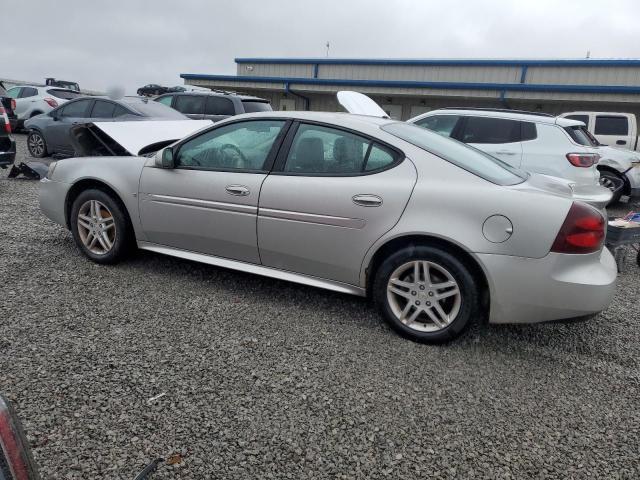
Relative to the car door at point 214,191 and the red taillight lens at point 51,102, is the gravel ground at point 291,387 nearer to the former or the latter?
the car door at point 214,191

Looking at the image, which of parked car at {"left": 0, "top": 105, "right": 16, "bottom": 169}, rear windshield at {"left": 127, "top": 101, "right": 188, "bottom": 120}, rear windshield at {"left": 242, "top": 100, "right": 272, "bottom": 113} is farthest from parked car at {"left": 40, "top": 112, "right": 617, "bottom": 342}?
rear windshield at {"left": 242, "top": 100, "right": 272, "bottom": 113}

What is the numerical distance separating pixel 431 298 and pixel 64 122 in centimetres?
960

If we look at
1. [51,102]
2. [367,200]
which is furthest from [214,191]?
[51,102]

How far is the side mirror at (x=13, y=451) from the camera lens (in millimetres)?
1021

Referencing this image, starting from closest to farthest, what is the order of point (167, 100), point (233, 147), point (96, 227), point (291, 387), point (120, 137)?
point (291, 387)
point (233, 147)
point (96, 227)
point (120, 137)
point (167, 100)

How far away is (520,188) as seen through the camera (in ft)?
10.1

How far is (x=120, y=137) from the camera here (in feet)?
15.1

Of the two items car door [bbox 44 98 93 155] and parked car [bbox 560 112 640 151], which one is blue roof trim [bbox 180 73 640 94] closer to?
parked car [bbox 560 112 640 151]

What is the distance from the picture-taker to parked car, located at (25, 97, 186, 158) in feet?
30.6

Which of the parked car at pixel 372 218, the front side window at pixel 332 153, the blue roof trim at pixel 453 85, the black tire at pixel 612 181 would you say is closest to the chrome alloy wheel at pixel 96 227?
the parked car at pixel 372 218

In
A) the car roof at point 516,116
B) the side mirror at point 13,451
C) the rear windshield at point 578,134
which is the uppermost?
the car roof at point 516,116

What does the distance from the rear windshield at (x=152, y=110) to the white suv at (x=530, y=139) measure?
200 inches

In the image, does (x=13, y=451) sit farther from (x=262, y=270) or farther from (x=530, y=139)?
(x=530, y=139)

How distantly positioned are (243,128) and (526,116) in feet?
17.0
